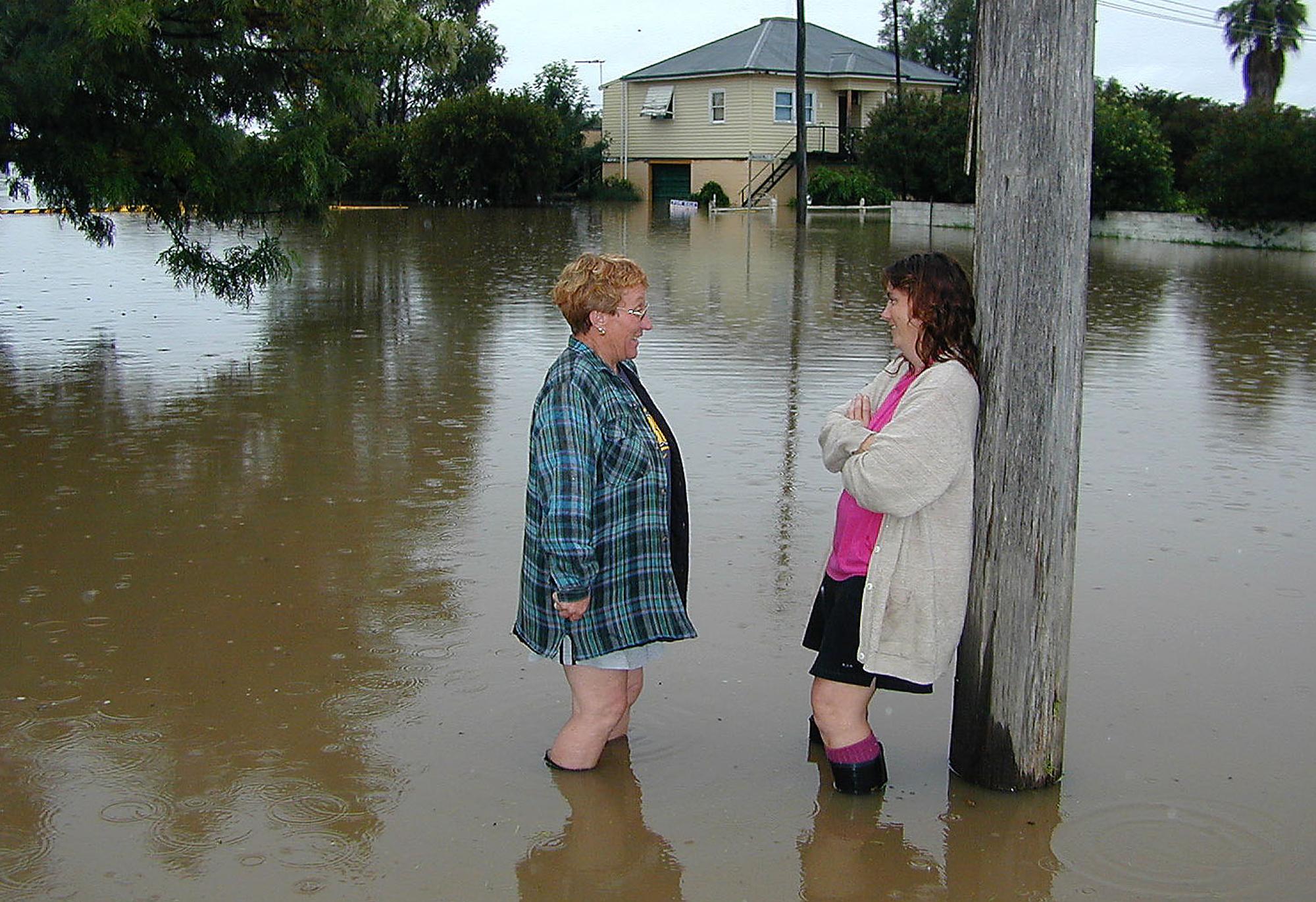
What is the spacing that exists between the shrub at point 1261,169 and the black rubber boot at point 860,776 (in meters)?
25.1

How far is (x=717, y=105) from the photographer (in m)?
50.1

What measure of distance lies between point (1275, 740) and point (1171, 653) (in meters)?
0.82

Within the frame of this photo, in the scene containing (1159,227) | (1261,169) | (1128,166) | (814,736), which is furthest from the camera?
(1128,166)

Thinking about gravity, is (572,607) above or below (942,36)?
below

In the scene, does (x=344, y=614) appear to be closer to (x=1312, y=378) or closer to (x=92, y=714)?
(x=92, y=714)

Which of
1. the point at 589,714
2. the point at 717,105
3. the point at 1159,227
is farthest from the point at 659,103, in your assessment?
the point at 589,714

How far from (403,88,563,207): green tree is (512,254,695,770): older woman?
43.6 meters

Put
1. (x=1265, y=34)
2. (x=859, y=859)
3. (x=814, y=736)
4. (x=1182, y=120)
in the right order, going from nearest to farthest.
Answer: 1. (x=859, y=859)
2. (x=814, y=736)
3. (x=1182, y=120)
4. (x=1265, y=34)

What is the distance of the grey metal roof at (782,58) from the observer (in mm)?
49344

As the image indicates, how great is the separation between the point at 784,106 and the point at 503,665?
152 ft

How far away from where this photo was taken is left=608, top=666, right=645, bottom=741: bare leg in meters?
4.35

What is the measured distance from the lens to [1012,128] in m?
3.78

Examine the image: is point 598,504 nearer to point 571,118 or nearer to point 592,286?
point 592,286

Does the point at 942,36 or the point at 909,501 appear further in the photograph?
the point at 942,36
